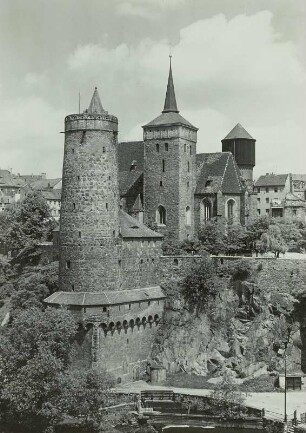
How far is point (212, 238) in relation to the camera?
77188mm

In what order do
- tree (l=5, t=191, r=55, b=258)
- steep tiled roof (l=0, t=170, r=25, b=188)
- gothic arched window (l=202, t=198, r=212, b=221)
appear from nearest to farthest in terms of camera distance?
gothic arched window (l=202, t=198, r=212, b=221) → tree (l=5, t=191, r=55, b=258) → steep tiled roof (l=0, t=170, r=25, b=188)

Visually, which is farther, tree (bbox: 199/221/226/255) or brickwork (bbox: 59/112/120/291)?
tree (bbox: 199/221/226/255)

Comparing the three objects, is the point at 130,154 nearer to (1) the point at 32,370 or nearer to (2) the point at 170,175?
(2) the point at 170,175

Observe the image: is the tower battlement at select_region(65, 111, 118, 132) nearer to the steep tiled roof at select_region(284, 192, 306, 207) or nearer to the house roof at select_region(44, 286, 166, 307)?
the house roof at select_region(44, 286, 166, 307)

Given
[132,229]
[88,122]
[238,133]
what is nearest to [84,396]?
[132,229]

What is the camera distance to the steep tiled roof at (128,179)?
8488 centimetres

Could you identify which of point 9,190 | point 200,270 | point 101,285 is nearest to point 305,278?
point 200,270

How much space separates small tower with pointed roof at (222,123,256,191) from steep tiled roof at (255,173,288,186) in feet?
117

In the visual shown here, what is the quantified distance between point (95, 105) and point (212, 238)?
21378mm

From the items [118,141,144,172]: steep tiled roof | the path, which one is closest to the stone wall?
the path

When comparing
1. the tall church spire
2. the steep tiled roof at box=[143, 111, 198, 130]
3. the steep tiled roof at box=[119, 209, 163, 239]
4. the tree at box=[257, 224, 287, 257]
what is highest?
the tall church spire

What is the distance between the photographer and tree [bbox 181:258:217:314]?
6769 cm

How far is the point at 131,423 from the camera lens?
178 ft

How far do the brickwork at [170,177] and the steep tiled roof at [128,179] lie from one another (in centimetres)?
332
